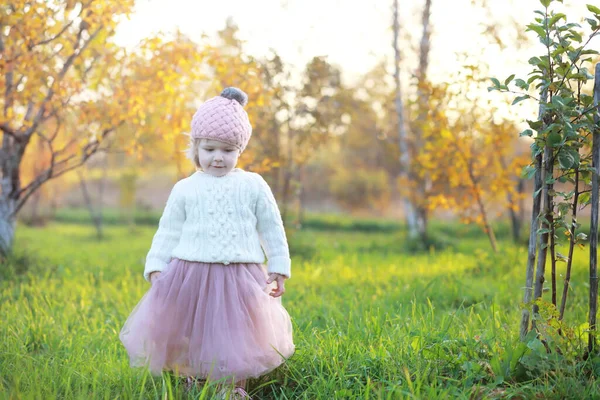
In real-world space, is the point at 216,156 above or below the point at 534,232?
above

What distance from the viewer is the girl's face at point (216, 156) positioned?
3068 millimetres

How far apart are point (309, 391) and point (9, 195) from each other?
534 centimetres

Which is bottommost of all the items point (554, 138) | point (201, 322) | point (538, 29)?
point (201, 322)

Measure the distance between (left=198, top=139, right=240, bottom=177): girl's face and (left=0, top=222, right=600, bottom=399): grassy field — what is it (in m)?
1.08

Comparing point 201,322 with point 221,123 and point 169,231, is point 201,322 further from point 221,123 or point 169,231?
point 221,123

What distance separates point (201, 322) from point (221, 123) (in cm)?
100

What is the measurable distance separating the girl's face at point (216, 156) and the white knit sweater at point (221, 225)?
41 millimetres

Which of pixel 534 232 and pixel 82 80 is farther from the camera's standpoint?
pixel 82 80

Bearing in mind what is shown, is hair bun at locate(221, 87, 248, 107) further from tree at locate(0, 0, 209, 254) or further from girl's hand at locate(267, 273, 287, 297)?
tree at locate(0, 0, 209, 254)

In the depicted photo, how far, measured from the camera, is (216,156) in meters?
3.06

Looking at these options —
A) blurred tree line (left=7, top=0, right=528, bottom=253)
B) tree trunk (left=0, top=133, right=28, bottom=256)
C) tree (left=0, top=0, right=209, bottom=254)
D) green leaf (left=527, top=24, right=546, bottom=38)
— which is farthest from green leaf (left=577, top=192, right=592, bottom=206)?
tree trunk (left=0, top=133, right=28, bottom=256)

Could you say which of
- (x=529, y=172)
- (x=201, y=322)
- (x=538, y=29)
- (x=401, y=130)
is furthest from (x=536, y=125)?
(x=401, y=130)

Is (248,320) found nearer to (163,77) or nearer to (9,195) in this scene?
(163,77)

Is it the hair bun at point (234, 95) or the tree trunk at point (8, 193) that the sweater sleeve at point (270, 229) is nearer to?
the hair bun at point (234, 95)
